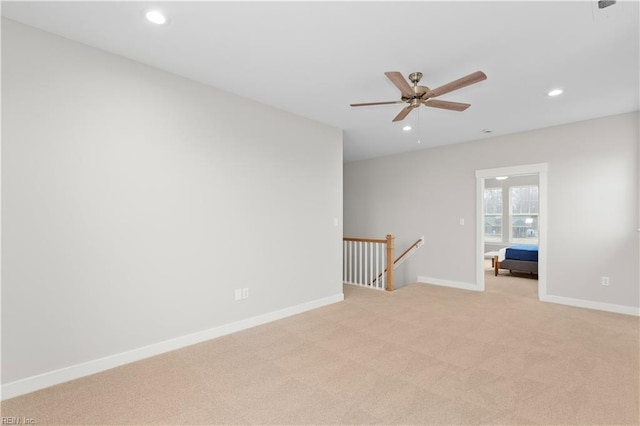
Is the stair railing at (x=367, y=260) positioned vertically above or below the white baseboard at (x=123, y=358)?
above

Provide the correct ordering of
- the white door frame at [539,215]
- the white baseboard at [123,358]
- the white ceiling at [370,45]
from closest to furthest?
the white ceiling at [370,45]
the white baseboard at [123,358]
the white door frame at [539,215]

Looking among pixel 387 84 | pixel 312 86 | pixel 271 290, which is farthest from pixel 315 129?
pixel 271 290

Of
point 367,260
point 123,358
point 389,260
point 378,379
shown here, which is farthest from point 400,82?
point 367,260

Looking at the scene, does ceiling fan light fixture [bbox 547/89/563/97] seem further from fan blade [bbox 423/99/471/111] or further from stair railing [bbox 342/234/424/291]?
stair railing [bbox 342/234/424/291]

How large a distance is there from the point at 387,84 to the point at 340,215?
2231 millimetres

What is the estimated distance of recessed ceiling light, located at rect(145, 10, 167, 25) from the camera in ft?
7.17

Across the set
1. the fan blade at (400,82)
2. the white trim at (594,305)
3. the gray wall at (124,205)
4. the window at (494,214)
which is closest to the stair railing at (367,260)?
the gray wall at (124,205)

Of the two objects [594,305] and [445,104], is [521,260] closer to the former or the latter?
[594,305]

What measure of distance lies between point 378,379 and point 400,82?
2.40 m

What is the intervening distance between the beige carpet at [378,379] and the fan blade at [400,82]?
7.85 feet

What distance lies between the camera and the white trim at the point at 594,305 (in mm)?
4191

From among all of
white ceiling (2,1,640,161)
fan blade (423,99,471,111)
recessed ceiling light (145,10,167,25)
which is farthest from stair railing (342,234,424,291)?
recessed ceiling light (145,10,167,25)

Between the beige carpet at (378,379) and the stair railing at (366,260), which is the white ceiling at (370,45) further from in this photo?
the stair railing at (366,260)

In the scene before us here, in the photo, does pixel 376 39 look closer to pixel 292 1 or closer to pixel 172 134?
pixel 292 1
